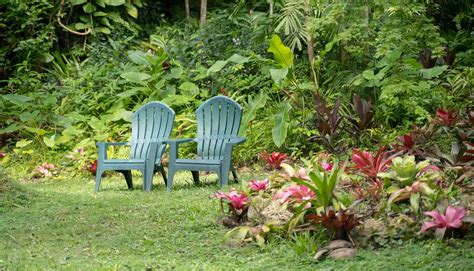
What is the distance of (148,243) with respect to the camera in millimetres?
5078

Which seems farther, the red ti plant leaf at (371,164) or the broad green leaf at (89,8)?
the broad green leaf at (89,8)

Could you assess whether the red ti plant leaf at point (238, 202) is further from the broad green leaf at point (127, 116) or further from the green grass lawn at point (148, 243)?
the broad green leaf at point (127, 116)

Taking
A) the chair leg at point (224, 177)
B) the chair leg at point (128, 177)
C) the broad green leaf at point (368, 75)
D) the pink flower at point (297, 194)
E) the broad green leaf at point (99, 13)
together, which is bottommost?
the chair leg at point (128, 177)

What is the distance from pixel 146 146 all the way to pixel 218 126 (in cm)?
81

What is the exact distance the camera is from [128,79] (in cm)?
1067

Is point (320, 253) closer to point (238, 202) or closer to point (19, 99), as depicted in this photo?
point (238, 202)

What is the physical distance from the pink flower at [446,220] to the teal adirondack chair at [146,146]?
4.03m

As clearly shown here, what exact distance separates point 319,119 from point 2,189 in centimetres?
377

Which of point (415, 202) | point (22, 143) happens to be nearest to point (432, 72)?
point (415, 202)

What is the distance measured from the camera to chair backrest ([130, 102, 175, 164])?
820cm

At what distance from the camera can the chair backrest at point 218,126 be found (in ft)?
26.4

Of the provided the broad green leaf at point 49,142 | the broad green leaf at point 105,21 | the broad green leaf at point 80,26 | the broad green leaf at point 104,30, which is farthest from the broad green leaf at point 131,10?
the broad green leaf at point 49,142

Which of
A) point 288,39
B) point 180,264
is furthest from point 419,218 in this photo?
point 288,39

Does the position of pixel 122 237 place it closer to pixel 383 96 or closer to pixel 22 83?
pixel 383 96
